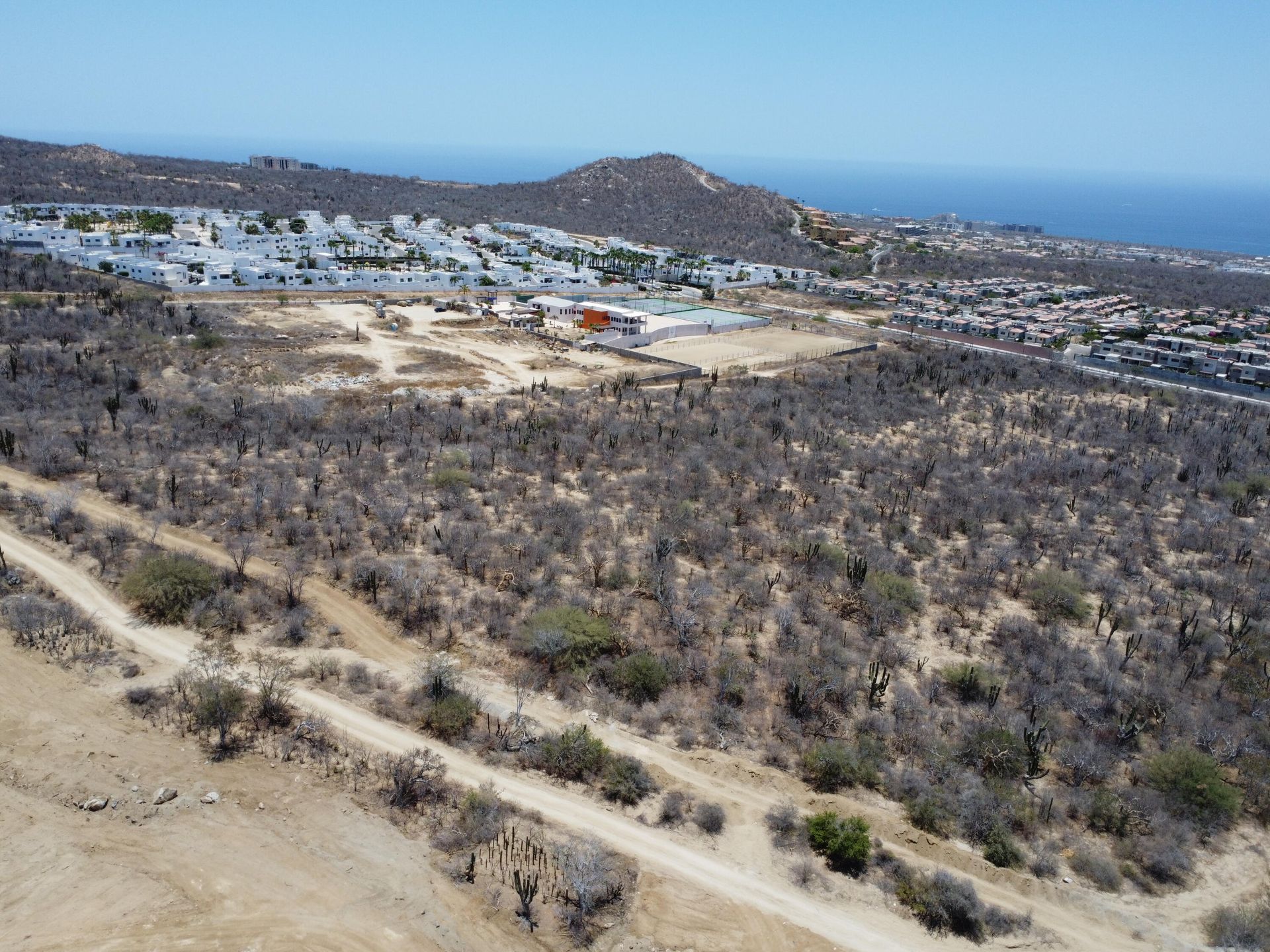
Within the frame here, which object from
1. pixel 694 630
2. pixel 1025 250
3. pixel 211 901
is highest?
pixel 1025 250

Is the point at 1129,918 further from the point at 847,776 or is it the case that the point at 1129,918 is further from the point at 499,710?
the point at 499,710

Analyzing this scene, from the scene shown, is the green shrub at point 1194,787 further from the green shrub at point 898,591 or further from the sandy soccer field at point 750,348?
the sandy soccer field at point 750,348

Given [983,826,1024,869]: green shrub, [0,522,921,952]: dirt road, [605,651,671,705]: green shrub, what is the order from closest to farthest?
[0,522,921,952]: dirt road
[983,826,1024,869]: green shrub
[605,651,671,705]: green shrub

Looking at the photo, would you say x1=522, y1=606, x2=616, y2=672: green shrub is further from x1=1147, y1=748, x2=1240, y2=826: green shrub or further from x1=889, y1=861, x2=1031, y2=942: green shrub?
x1=1147, y1=748, x2=1240, y2=826: green shrub

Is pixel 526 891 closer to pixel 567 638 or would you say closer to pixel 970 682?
pixel 567 638

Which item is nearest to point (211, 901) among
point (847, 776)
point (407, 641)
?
point (407, 641)

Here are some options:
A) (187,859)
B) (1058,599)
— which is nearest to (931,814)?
(1058,599)

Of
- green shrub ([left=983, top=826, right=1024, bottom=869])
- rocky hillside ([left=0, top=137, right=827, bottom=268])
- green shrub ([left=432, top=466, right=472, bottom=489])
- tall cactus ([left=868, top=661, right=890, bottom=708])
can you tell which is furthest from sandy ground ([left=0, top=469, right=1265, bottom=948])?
rocky hillside ([left=0, top=137, right=827, bottom=268])
